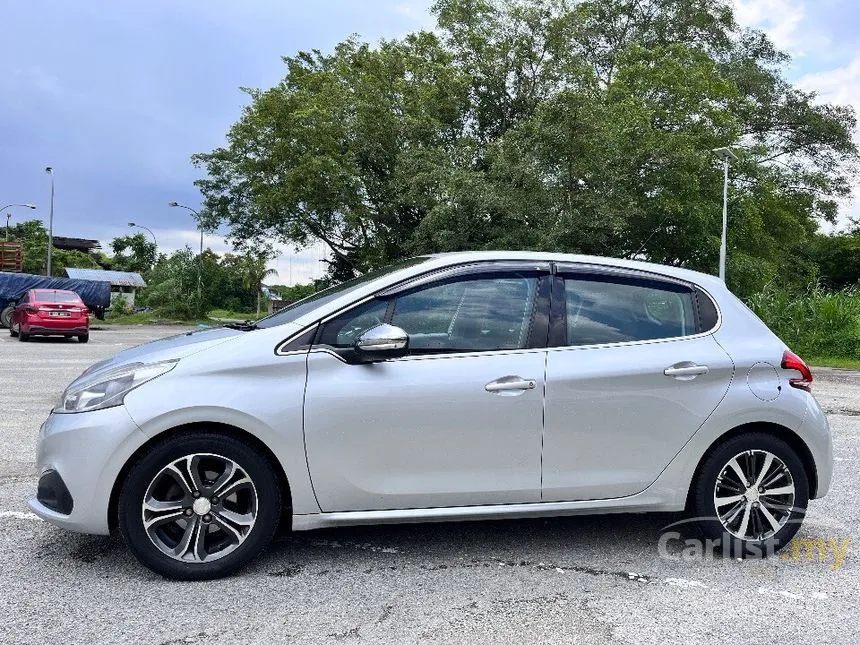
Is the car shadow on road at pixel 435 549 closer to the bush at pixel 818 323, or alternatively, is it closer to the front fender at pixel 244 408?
the front fender at pixel 244 408

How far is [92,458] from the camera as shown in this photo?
126 inches

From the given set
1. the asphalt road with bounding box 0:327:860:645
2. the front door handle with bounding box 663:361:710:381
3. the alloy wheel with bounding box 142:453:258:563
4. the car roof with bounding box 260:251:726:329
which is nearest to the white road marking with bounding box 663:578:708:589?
the asphalt road with bounding box 0:327:860:645

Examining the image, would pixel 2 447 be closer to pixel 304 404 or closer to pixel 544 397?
pixel 304 404

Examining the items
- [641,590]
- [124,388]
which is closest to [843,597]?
[641,590]

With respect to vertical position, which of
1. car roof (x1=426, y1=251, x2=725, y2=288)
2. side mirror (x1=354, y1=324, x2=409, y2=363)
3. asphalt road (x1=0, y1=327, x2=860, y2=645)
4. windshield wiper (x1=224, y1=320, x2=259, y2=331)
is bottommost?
asphalt road (x1=0, y1=327, x2=860, y2=645)

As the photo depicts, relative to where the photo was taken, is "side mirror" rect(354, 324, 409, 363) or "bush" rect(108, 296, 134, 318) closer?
"side mirror" rect(354, 324, 409, 363)

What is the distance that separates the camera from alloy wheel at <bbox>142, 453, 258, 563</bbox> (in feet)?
10.8

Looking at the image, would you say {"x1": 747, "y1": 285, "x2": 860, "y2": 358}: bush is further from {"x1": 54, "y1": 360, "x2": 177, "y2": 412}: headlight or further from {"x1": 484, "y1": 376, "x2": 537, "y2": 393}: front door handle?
{"x1": 54, "y1": 360, "x2": 177, "y2": 412}: headlight

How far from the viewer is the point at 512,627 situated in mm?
2932

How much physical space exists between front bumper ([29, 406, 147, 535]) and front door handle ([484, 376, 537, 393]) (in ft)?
5.40

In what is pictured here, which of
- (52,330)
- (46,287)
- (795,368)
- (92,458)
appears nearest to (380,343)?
(92,458)

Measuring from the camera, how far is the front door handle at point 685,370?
12.2 feet

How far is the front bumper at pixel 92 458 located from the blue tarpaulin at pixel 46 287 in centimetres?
2669

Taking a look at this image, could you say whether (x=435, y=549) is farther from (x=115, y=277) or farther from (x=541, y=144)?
(x=115, y=277)
